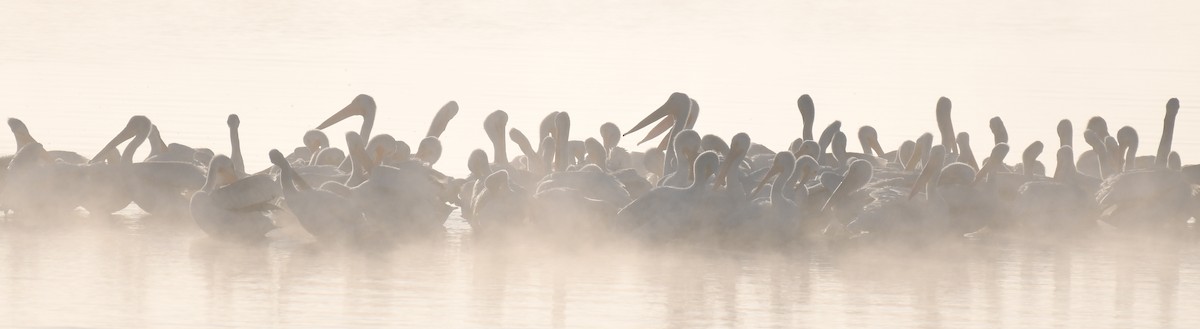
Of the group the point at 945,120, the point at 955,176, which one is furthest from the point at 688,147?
the point at 945,120

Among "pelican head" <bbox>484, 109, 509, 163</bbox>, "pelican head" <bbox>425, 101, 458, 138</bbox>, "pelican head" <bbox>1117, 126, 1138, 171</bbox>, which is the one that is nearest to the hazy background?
"pelican head" <bbox>425, 101, 458, 138</bbox>

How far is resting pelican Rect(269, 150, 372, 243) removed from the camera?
1456 cm

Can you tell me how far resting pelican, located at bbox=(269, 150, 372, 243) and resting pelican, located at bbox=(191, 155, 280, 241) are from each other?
0.17 metres

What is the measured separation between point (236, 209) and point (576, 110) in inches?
503

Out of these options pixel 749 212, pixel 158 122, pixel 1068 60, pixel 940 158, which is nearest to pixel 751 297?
pixel 749 212

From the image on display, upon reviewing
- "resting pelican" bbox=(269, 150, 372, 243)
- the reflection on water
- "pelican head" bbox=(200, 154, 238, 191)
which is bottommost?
the reflection on water

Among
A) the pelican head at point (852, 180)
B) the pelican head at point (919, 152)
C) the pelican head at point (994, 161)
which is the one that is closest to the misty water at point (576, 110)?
the pelican head at point (852, 180)

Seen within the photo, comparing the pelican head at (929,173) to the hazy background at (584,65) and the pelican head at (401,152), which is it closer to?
the pelican head at (401,152)

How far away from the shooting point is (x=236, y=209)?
14.7m

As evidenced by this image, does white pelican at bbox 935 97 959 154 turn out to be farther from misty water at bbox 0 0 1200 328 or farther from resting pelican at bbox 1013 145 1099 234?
resting pelican at bbox 1013 145 1099 234

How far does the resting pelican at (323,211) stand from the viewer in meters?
14.6

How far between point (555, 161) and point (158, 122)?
27.4ft

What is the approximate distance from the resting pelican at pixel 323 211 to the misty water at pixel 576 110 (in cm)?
16

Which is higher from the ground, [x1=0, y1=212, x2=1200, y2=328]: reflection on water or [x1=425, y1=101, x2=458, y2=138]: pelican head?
[x1=425, y1=101, x2=458, y2=138]: pelican head
